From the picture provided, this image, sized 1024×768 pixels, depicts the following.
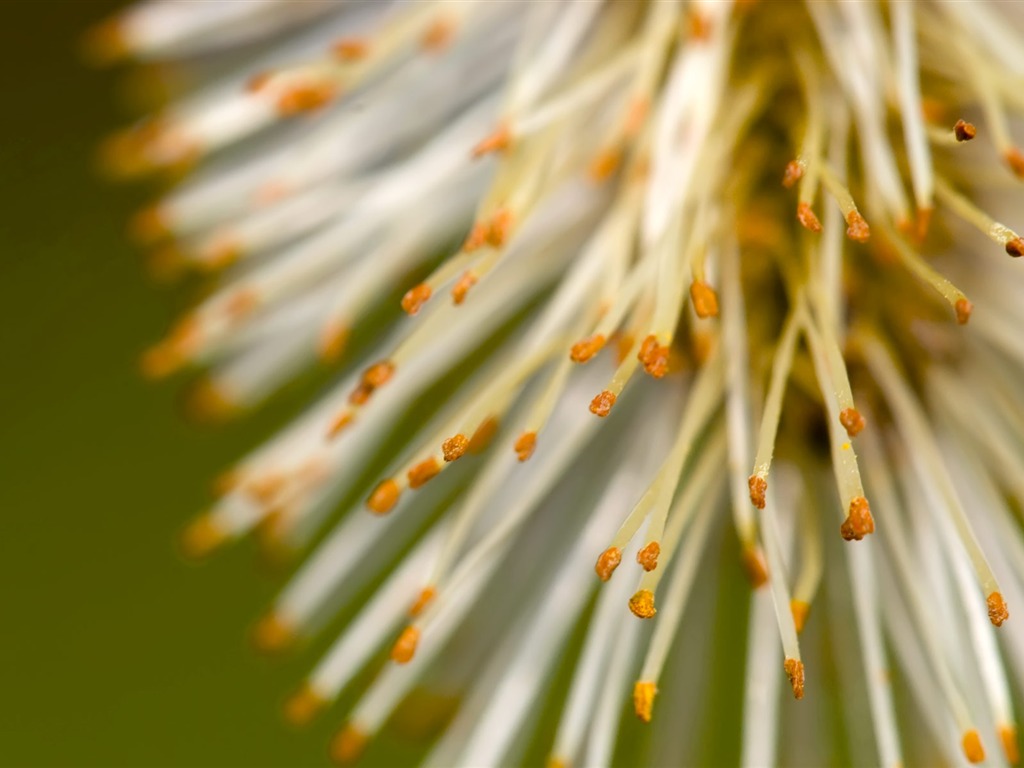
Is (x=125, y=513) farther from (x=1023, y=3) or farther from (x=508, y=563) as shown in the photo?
(x=1023, y=3)

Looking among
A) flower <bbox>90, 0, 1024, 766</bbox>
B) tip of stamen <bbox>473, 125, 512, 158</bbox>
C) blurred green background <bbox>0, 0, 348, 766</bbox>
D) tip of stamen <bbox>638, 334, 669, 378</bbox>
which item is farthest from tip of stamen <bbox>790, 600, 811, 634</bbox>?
blurred green background <bbox>0, 0, 348, 766</bbox>

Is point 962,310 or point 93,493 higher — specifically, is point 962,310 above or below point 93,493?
below

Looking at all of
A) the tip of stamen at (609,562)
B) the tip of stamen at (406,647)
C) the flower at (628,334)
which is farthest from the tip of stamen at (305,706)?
the tip of stamen at (609,562)

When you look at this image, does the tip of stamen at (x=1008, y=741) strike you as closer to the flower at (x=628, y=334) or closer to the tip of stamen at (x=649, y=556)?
the flower at (x=628, y=334)

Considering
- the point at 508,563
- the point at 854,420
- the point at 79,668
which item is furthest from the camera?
the point at 79,668

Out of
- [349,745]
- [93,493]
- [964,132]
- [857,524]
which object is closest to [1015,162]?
[964,132]

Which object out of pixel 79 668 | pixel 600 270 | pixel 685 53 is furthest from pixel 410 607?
pixel 79 668

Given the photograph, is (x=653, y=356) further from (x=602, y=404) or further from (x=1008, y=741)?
(x=1008, y=741)
